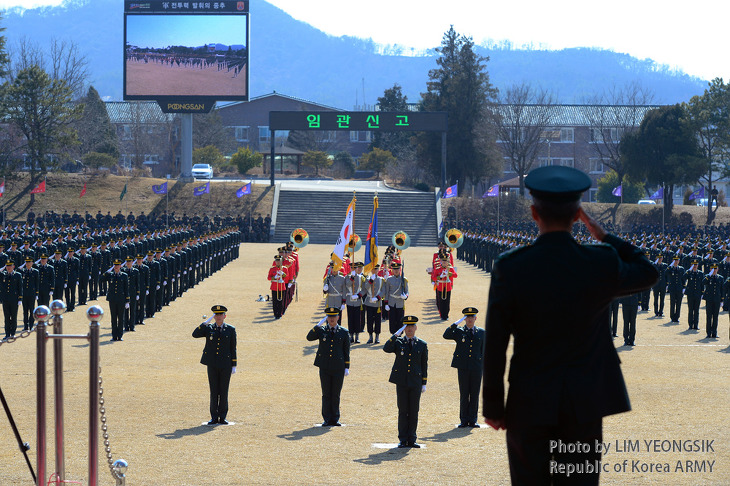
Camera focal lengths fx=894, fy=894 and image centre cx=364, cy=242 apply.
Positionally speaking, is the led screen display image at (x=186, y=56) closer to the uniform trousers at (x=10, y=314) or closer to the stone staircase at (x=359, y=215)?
the stone staircase at (x=359, y=215)

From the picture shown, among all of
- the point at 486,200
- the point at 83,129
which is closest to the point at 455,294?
the point at 486,200

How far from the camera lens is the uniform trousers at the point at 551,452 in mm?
3211

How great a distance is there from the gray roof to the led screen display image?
87.7 ft

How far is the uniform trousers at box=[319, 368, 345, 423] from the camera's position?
10508 millimetres

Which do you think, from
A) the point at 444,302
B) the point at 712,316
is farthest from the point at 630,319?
the point at 444,302

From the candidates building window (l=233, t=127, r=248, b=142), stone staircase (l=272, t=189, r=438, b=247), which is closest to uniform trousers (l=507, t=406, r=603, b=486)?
stone staircase (l=272, t=189, r=438, b=247)

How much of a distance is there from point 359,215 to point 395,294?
35.2 m

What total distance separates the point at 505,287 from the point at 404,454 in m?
6.25

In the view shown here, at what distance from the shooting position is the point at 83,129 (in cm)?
6794

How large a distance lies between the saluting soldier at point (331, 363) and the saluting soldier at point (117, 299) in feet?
23.5

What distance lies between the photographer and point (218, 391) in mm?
10547

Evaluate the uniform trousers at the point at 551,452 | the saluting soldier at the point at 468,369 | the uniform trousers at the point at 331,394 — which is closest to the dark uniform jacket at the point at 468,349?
the saluting soldier at the point at 468,369

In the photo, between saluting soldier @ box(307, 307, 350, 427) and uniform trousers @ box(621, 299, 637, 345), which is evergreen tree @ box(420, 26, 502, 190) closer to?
uniform trousers @ box(621, 299, 637, 345)

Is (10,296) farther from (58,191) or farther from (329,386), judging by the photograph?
(58,191)
